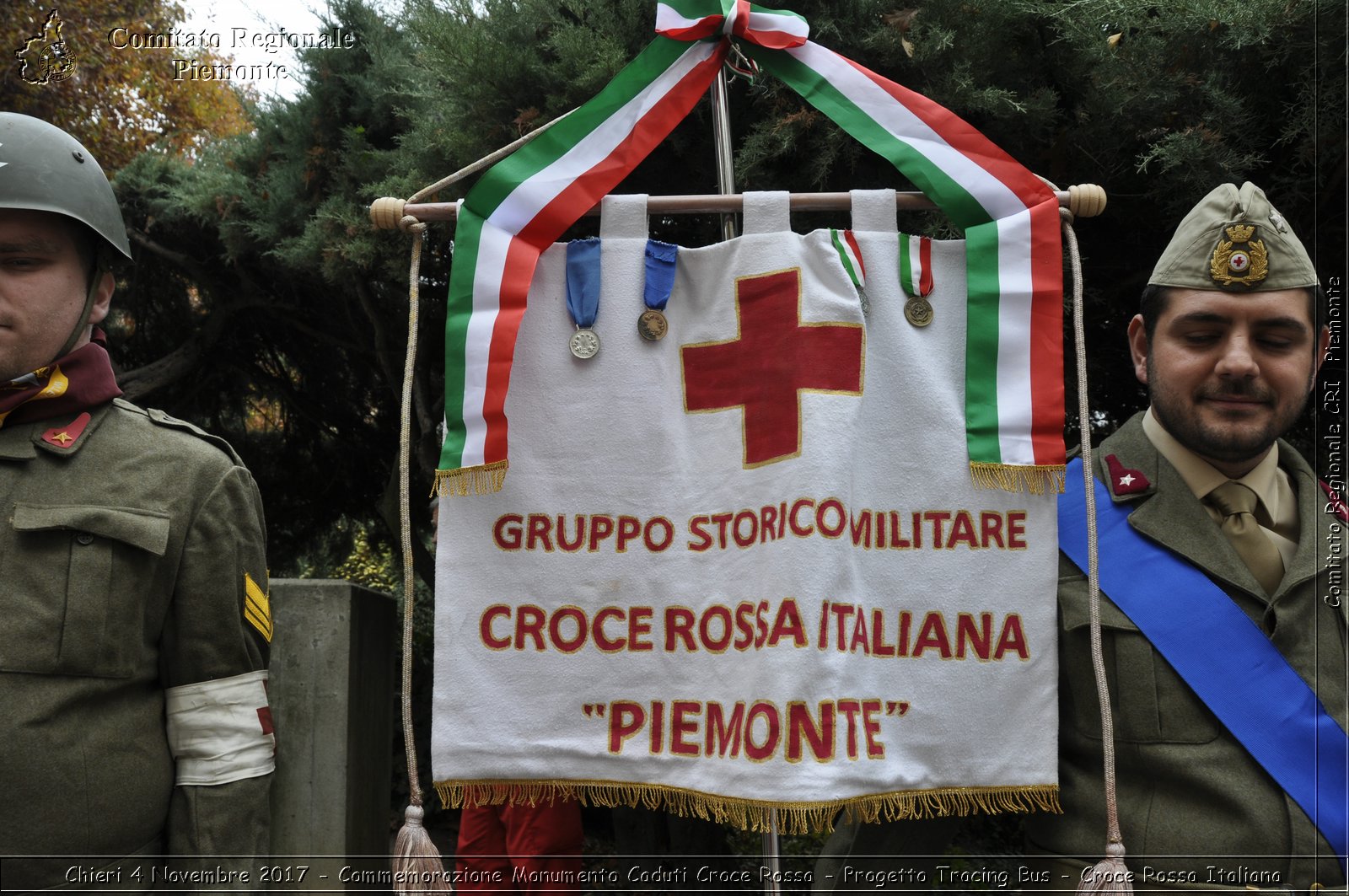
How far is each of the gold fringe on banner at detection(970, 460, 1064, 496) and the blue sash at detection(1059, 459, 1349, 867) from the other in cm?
19

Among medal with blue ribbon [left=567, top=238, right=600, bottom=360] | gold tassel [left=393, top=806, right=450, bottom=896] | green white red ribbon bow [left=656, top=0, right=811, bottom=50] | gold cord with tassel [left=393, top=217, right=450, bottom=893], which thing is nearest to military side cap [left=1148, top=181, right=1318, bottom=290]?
green white red ribbon bow [left=656, top=0, right=811, bottom=50]

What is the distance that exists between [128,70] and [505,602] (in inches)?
317

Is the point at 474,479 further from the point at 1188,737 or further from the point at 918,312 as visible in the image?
the point at 1188,737

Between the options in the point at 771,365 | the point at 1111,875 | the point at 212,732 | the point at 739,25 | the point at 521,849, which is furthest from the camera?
the point at 521,849

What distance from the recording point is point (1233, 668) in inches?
81.7

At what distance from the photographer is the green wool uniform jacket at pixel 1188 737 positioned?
202 cm

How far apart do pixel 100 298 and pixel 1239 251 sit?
2.29m

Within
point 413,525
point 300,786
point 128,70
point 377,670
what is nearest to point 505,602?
point 300,786

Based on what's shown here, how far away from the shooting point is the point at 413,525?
5082 millimetres

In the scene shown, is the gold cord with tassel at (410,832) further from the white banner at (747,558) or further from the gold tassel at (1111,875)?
the gold tassel at (1111,875)

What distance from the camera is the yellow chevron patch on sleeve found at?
6.89 feet

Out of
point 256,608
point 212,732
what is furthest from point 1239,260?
point 212,732

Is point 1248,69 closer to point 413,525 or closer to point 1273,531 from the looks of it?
point 1273,531

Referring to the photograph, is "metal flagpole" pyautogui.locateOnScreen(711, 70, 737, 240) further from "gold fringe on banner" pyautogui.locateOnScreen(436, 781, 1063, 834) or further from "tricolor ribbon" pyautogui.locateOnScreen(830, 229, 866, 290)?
"gold fringe on banner" pyautogui.locateOnScreen(436, 781, 1063, 834)
